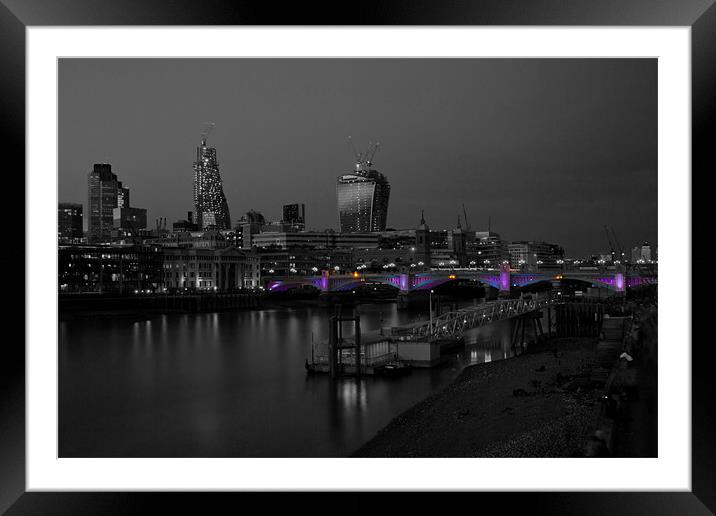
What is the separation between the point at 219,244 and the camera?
33750 millimetres

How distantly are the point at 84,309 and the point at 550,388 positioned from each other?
52.7 ft

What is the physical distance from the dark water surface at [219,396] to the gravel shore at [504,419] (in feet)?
1.27

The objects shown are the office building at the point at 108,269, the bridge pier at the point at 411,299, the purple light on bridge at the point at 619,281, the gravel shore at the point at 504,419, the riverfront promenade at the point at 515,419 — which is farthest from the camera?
the bridge pier at the point at 411,299

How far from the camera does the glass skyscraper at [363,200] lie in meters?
66.4

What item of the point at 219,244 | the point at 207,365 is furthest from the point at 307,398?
the point at 219,244

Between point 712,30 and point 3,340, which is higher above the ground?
point 712,30

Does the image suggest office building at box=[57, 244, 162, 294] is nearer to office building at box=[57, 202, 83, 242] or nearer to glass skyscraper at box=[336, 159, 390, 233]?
office building at box=[57, 202, 83, 242]

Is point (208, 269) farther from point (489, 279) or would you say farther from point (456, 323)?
point (456, 323)

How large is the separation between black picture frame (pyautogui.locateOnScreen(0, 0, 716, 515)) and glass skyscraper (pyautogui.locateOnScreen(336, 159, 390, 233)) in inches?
2496

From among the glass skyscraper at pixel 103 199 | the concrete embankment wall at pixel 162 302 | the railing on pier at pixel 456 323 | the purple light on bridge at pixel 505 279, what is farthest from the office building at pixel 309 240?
the railing on pier at pixel 456 323

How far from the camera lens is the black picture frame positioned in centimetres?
225

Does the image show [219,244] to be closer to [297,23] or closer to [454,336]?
[454,336]

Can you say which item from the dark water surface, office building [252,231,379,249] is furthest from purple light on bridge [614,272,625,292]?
office building [252,231,379,249]

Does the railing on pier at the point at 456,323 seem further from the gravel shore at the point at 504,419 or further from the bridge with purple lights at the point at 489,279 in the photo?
the bridge with purple lights at the point at 489,279
